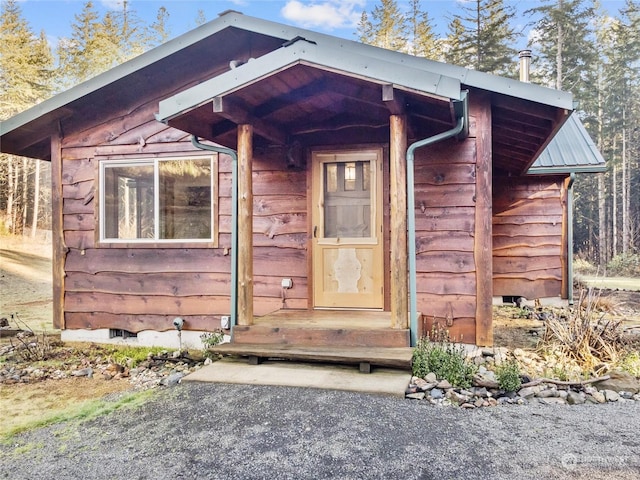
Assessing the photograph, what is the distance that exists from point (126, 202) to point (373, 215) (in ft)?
10.5

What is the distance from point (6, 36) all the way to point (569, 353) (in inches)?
835

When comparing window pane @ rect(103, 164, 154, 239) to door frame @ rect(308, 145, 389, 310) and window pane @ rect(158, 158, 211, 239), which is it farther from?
door frame @ rect(308, 145, 389, 310)

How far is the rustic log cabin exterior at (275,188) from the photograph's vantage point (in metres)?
3.69

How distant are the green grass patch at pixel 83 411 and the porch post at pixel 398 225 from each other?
83.2 inches

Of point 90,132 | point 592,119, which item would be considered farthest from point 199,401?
point 592,119

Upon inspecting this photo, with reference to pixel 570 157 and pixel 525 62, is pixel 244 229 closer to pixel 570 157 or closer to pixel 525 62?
pixel 525 62

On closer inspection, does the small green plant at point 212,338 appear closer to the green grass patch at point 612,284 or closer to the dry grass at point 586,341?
the dry grass at point 586,341

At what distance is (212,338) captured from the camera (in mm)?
4766

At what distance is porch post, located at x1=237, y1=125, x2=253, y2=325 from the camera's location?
3.97 meters

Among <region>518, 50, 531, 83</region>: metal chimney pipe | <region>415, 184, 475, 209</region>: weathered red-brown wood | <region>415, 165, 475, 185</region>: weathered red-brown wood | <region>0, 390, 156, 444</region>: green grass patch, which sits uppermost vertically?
<region>518, 50, 531, 83</region>: metal chimney pipe

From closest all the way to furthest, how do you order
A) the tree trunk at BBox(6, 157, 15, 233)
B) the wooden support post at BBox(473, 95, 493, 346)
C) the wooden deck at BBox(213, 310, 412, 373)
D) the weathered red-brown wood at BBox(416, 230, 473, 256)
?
the wooden deck at BBox(213, 310, 412, 373)
the wooden support post at BBox(473, 95, 493, 346)
the weathered red-brown wood at BBox(416, 230, 473, 256)
the tree trunk at BBox(6, 157, 15, 233)

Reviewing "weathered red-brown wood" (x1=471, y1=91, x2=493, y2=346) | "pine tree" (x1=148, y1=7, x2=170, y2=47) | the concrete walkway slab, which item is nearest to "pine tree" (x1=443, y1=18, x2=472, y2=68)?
"pine tree" (x1=148, y1=7, x2=170, y2=47)

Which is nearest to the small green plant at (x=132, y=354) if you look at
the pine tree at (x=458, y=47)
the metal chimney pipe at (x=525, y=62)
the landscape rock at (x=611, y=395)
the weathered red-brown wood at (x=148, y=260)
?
the weathered red-brown wood at (x=148, y=260)

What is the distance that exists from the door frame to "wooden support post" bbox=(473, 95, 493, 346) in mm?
999
